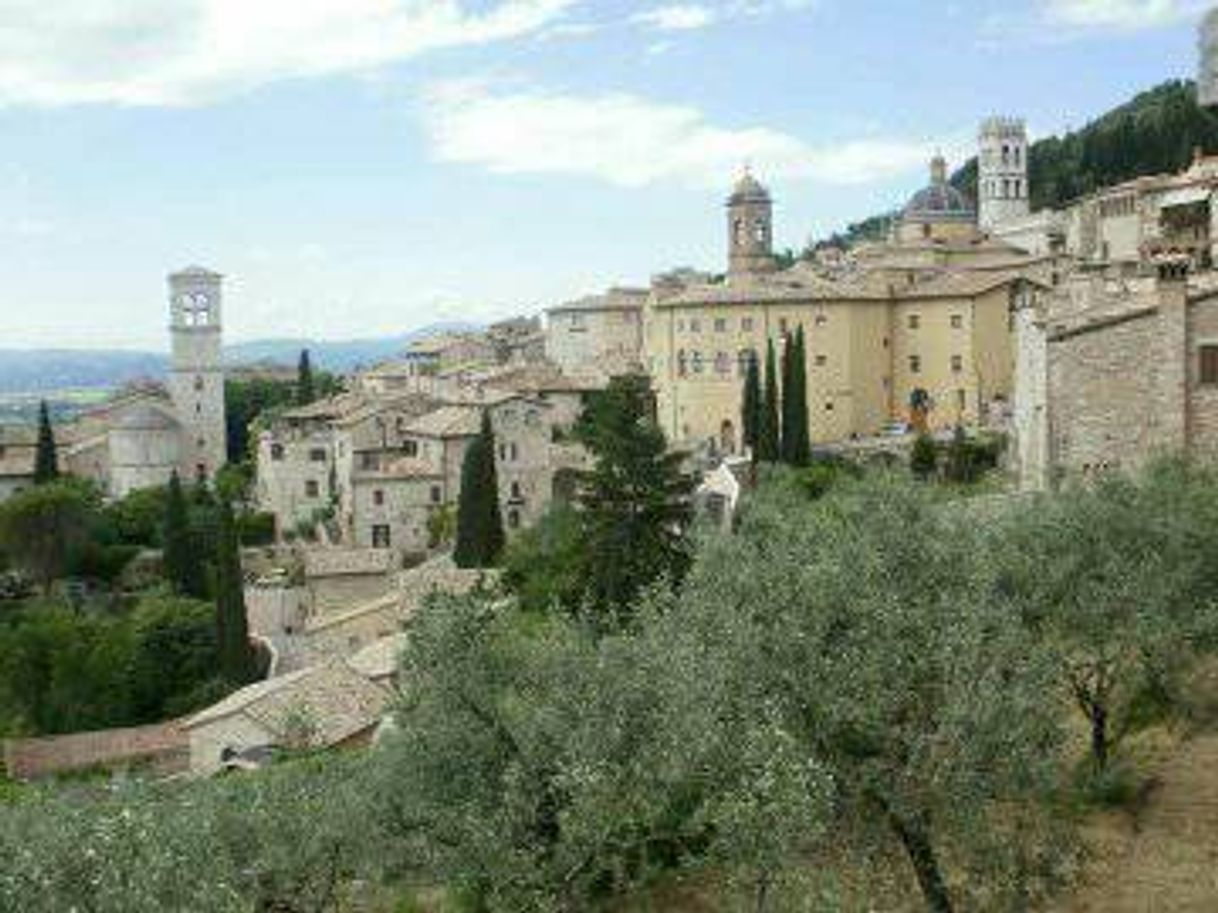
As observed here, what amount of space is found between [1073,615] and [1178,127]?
291 feet

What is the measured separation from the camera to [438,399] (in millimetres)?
69125

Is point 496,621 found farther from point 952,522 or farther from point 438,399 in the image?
point 438,399

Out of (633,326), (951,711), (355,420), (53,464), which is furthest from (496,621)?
(633,326)

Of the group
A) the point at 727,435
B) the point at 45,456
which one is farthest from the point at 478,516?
the point at 45,456

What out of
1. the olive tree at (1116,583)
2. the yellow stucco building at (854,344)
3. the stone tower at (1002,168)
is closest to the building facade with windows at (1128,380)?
the olive tree at (1116,583)

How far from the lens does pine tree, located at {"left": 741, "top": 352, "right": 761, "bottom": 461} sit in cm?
5544

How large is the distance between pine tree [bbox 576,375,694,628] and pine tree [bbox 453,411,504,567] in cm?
1328

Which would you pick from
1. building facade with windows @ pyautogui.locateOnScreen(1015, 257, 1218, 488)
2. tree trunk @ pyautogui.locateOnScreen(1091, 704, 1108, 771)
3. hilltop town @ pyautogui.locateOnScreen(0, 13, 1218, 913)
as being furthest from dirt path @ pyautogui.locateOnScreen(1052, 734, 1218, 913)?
→ building facade with windows @ pyautogui.locateOnScreen(1015, 257, 1218, 488)

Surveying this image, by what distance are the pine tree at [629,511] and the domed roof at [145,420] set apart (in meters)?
48.4

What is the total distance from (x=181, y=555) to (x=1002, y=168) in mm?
79465

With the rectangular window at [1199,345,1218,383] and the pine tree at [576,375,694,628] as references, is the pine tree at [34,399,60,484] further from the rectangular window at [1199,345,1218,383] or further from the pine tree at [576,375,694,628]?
the rectangular window at [1199,345,1218,383]

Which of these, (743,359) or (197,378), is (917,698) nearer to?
(743,359)

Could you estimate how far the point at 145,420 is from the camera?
265 ft

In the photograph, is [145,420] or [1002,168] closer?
[145,420]
